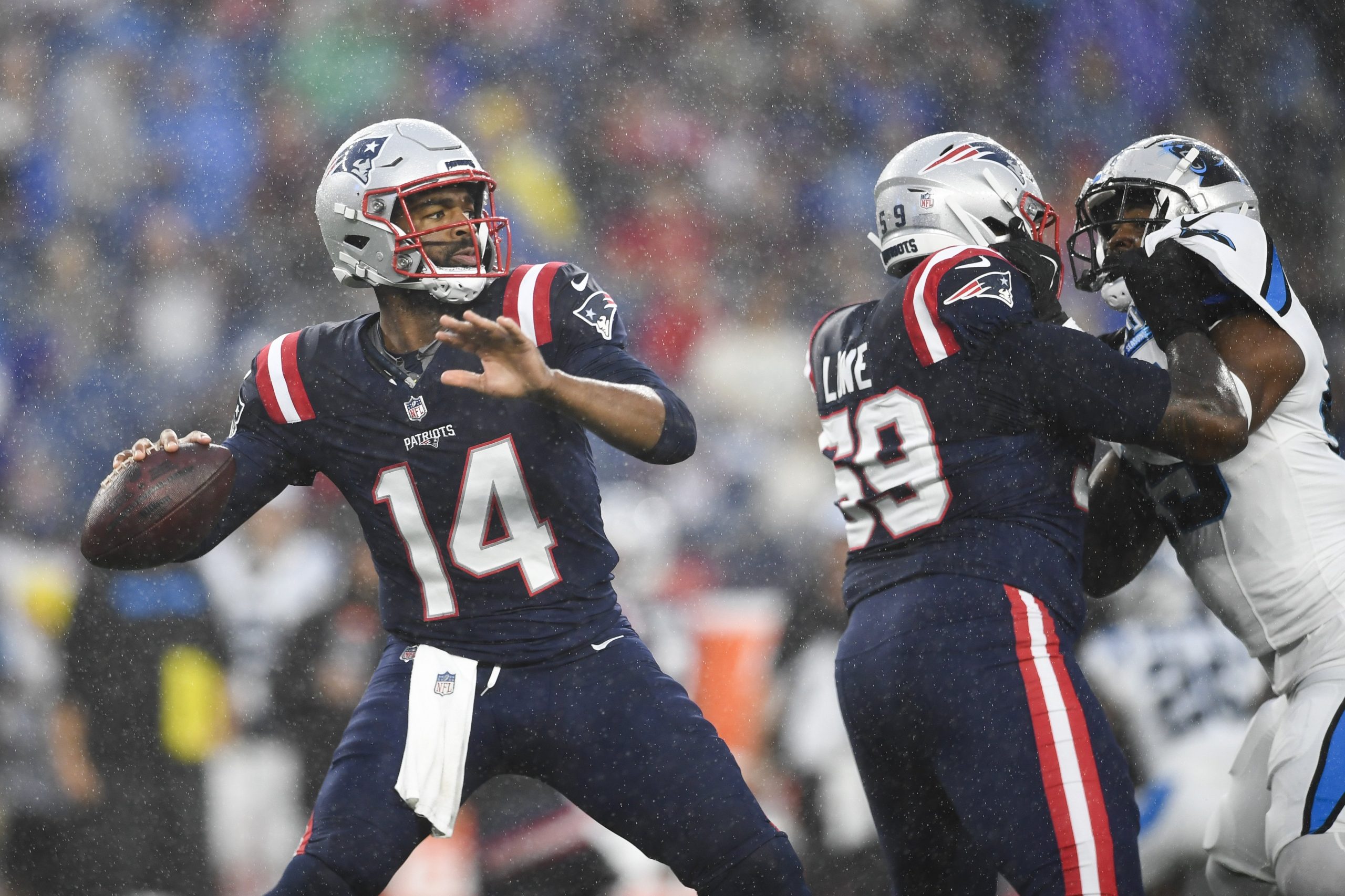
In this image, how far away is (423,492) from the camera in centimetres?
240

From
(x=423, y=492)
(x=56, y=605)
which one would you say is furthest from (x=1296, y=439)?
(x=56, y=605)

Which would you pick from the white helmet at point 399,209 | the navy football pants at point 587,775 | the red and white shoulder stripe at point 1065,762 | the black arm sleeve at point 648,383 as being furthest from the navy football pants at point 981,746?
the white helmet at point 399,209

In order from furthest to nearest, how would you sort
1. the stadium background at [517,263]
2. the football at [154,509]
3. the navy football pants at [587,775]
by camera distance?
the stadium background at [517,263] → the football at [154,509] → the navy football pants at [587,775]

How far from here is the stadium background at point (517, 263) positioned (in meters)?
4.00

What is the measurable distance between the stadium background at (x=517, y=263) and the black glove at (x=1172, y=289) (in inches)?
80.5

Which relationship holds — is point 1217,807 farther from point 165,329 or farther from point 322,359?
point 165,329

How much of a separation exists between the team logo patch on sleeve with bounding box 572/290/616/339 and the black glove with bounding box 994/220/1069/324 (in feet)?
2.48

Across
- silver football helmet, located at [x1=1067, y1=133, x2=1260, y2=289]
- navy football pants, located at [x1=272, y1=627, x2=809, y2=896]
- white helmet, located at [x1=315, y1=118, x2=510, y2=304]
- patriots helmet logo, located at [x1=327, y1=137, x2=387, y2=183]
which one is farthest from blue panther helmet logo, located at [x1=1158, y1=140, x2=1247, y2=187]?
patriots helmet logo, located at [x1=327, y1=137, x2=387, y2=183]

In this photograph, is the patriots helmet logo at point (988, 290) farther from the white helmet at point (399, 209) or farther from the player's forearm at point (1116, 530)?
the white helmet at point (399, 209)

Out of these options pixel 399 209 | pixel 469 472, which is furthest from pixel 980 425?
pixel 399 209

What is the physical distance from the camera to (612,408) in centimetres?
216

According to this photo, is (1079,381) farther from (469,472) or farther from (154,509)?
(154,509)

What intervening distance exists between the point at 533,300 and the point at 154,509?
0.78 metres

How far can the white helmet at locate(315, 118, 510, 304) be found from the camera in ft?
8.04
